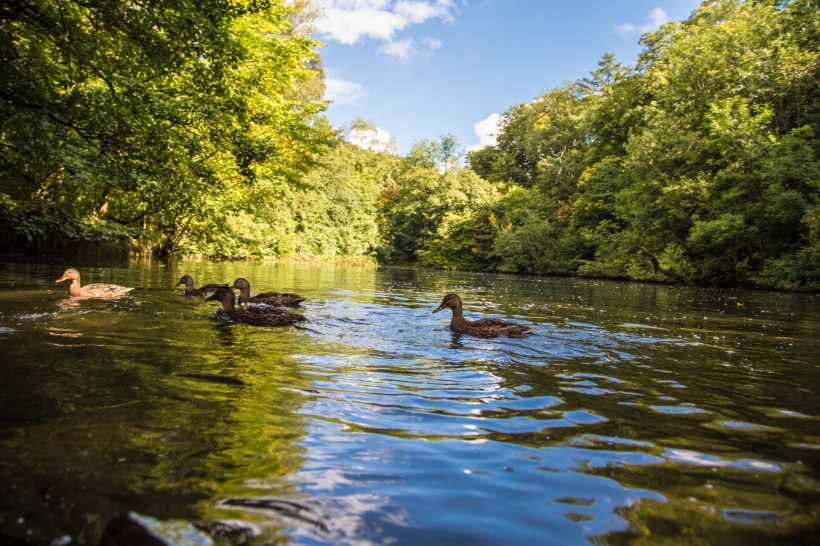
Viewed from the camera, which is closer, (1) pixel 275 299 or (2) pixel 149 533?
(2) pixel 149 533

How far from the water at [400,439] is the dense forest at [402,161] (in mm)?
5721

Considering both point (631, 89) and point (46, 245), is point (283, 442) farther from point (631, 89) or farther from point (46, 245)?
point (631, 89)

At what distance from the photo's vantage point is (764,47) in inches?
1137

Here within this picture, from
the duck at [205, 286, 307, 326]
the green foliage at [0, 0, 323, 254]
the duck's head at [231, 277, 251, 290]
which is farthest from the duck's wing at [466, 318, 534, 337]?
the green foliage at [0, 0, 323, 254]

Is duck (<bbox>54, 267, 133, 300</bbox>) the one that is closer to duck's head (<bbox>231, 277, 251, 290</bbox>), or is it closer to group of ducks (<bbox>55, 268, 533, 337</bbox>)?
group of ducks (<bbox>55, 268, 533, 337</bbox>)

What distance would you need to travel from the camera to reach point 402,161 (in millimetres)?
76000

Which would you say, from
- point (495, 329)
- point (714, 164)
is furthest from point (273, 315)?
point (714, 164)

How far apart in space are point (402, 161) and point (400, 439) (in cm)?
7491

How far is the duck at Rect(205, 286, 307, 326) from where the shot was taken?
26.3 ft

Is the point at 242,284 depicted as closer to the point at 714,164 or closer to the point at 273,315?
the point at 273,315

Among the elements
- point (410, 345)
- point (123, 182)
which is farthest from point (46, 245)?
point (410, 345)

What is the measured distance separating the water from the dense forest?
572 centimetres

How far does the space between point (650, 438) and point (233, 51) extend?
35.5 feet

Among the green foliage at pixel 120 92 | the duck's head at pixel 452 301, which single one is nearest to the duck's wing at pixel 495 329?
the duck's head at pixel 452 301
